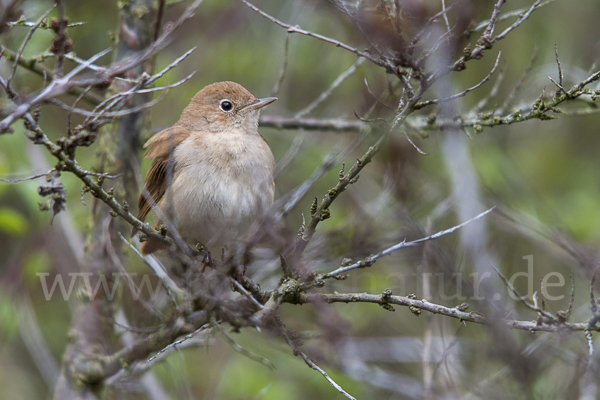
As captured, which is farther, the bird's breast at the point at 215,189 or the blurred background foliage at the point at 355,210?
the blurred background foliage at the point at 355,210

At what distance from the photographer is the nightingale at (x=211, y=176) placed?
15.7ft

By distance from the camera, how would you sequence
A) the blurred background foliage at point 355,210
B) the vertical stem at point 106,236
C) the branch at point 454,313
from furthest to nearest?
the blurred background foliage at point 355,210 → the vertical stem at point 106,236 → the branch at point 454,313

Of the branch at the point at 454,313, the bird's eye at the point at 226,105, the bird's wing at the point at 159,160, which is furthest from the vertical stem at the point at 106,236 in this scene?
the branch at the point at 454,313

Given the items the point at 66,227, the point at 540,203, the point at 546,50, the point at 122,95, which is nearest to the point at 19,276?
the point at 66,227

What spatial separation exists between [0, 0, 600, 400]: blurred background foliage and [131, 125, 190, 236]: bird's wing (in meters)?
0.45

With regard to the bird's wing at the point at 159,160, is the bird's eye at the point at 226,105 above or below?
above

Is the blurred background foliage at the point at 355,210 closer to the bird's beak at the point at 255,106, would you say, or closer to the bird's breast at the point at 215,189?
the bird's breast at the point at 215,189

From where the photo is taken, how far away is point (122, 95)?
3.02m

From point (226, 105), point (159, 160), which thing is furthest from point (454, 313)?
point (226, 105)

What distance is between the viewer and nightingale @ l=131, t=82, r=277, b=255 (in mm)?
4773

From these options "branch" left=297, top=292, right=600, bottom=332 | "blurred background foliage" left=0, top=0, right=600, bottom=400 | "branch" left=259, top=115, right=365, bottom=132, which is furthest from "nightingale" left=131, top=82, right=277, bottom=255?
"branch" left=297, top=292, right=600, bottom=332

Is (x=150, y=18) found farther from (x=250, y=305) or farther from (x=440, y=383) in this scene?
(x=440, y=383)

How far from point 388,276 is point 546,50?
416cm

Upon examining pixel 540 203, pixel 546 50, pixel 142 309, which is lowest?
pixel 142 309
